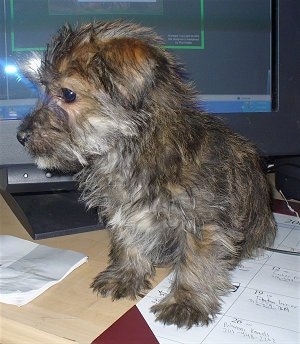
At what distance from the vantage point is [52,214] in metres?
1.70

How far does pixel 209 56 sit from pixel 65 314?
859 millimetres

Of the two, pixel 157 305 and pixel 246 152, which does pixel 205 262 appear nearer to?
pixel 157 305

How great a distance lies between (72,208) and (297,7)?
3.08 ft

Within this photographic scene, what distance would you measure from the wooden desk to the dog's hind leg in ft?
0.38

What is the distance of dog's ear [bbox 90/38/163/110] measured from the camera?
3.61ft

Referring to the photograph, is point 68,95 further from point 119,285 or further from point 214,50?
point 214,50

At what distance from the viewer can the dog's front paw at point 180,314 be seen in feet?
3.78

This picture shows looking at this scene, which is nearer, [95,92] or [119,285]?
[95,92]

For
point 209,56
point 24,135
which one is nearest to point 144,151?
point 24,135

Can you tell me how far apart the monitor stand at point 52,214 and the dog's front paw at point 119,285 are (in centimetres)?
22

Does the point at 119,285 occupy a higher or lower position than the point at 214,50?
lower

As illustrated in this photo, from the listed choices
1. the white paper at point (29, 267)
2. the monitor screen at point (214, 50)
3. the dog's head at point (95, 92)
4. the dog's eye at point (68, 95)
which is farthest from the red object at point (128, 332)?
the monitor screen at point (214, 50)

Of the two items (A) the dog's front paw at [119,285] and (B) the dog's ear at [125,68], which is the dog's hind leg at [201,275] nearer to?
(A) the dog's front paw at [119,285]

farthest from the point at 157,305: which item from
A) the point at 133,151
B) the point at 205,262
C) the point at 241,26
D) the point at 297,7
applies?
the point at 297,7
